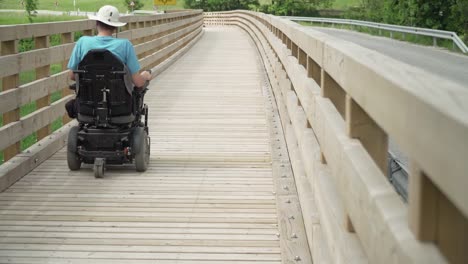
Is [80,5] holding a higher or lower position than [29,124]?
lower

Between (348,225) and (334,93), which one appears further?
(334,93)

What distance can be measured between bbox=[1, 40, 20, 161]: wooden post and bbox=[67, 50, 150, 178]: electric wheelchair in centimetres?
51

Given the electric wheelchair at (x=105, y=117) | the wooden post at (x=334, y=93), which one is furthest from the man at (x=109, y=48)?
the wooden post at (x=334, y=93)

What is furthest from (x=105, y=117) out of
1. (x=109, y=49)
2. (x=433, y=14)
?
(x=433, y=14)

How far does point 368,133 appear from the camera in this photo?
9.91 ft

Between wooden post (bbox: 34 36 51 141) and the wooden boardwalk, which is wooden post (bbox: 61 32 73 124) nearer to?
wooden post (bbox: 34 36 51 141)

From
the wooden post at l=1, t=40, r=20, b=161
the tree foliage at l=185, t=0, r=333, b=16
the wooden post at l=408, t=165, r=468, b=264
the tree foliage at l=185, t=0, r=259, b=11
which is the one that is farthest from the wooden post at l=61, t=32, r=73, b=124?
the tree foliage at l=185, t=0, r=259, b=11

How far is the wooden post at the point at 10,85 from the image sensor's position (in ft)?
22.0

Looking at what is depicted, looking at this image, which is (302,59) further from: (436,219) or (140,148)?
(436,219)

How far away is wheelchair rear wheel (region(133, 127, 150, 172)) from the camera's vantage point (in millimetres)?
6680

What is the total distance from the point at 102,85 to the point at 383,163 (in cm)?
396

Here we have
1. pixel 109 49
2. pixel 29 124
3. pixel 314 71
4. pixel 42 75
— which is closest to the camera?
A: pixel 314 71

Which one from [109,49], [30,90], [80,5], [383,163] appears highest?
[109,49]

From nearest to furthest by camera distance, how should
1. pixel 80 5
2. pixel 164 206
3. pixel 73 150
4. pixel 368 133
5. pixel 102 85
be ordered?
pixel 368 133 → pixel 164 206 → pixel 102 85 → pixel 73 150 → pixel 80 5
